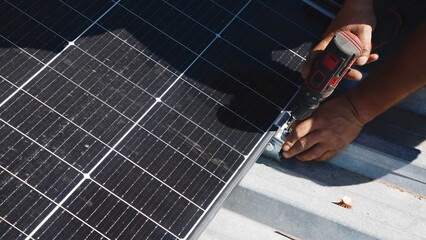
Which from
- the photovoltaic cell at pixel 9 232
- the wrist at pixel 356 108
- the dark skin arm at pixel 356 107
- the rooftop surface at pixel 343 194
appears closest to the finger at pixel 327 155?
the dark skin arm at pixel 356 107

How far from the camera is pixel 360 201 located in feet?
15.5

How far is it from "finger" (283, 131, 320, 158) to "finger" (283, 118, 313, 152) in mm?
42

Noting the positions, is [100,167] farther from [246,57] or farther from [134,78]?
[246,57]

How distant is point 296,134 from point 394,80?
1.21 metres

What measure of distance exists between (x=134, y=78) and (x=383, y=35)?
126 inches

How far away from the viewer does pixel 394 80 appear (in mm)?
4543

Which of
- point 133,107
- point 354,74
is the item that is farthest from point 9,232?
point 354,74

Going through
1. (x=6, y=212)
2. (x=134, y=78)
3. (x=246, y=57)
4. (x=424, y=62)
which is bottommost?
(x=6, y=212)

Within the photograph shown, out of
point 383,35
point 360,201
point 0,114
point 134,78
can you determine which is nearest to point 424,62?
point 383,35

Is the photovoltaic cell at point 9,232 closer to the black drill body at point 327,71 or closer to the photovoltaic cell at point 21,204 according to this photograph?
the photovoltaic cell at point 21,204

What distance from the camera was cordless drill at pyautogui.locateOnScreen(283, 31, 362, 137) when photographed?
3.80 metres

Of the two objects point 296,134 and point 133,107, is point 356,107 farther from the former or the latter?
point 133,107

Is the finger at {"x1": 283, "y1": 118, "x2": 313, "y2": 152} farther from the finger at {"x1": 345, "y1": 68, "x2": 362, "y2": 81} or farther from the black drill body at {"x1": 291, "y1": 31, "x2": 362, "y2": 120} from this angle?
the finger at {"x1": 345, "y1": 68, "x2": 362, "y2": 81}

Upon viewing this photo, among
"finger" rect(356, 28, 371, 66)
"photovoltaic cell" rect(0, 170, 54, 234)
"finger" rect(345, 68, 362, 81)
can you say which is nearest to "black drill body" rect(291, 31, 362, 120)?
"finger" rect(356, 28, 371, 66)
